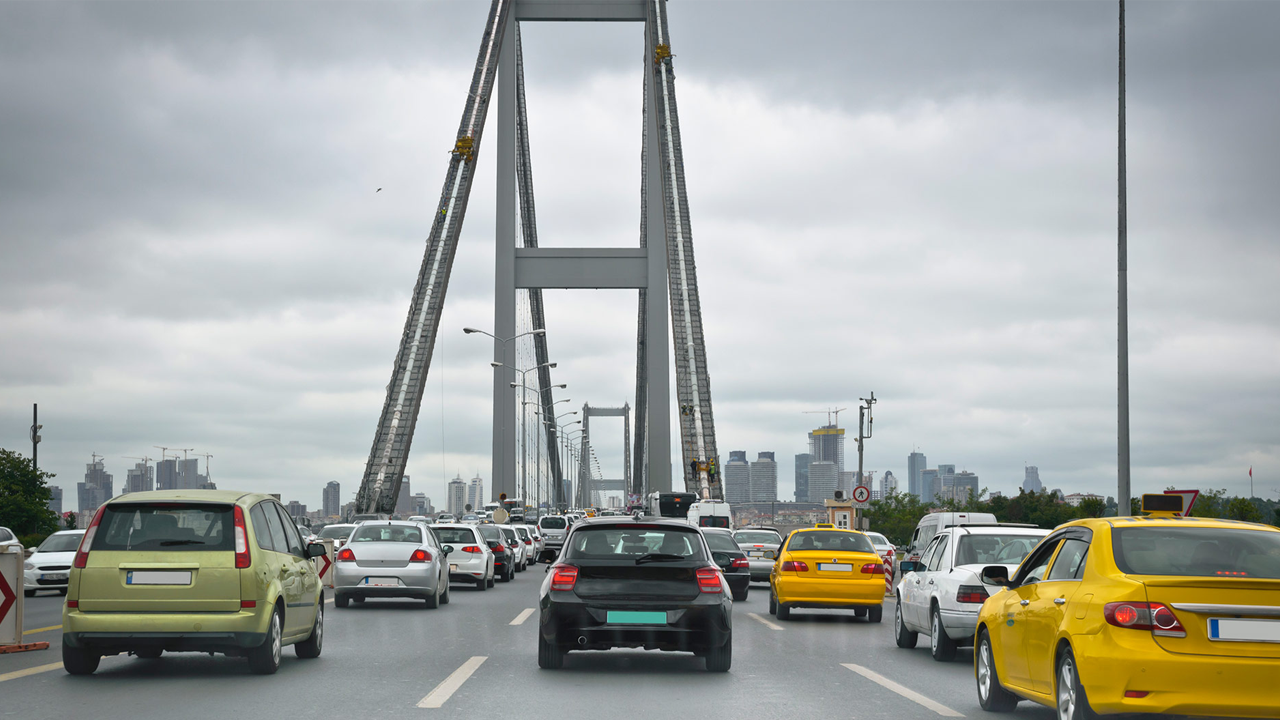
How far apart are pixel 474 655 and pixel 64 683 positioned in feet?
13.1

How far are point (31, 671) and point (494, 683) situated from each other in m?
4.00

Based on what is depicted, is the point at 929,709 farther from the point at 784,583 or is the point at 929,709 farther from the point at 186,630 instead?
the point at 784,583

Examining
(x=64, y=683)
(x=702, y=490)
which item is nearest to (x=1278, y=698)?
(x=64, y=683)

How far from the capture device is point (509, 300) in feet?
233

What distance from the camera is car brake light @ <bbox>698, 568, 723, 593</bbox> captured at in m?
11.7

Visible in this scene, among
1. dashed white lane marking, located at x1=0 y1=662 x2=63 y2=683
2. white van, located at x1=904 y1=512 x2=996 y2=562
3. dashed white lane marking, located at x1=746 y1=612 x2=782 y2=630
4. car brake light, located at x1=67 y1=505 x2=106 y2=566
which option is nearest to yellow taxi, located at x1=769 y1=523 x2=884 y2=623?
dashed white lane marking, located at x1=746 y1=612 x2=782 y2=630

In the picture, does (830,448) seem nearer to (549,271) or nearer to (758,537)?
(549,271)

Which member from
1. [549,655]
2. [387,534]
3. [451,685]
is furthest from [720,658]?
[387,534]

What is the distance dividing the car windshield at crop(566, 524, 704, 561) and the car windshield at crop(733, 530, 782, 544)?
21.1m

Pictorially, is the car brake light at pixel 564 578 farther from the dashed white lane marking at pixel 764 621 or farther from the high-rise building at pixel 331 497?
the high-rise building at pixel 331 497

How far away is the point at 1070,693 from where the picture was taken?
7836mm

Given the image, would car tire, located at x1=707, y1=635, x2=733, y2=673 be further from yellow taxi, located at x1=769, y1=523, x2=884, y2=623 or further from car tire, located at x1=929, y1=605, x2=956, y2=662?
yellow taxi, located at x1=769, y1=523, x2=884, y2=623

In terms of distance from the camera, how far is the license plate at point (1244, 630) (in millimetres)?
7227

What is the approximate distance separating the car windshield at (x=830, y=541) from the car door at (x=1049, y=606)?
11.0 metres
